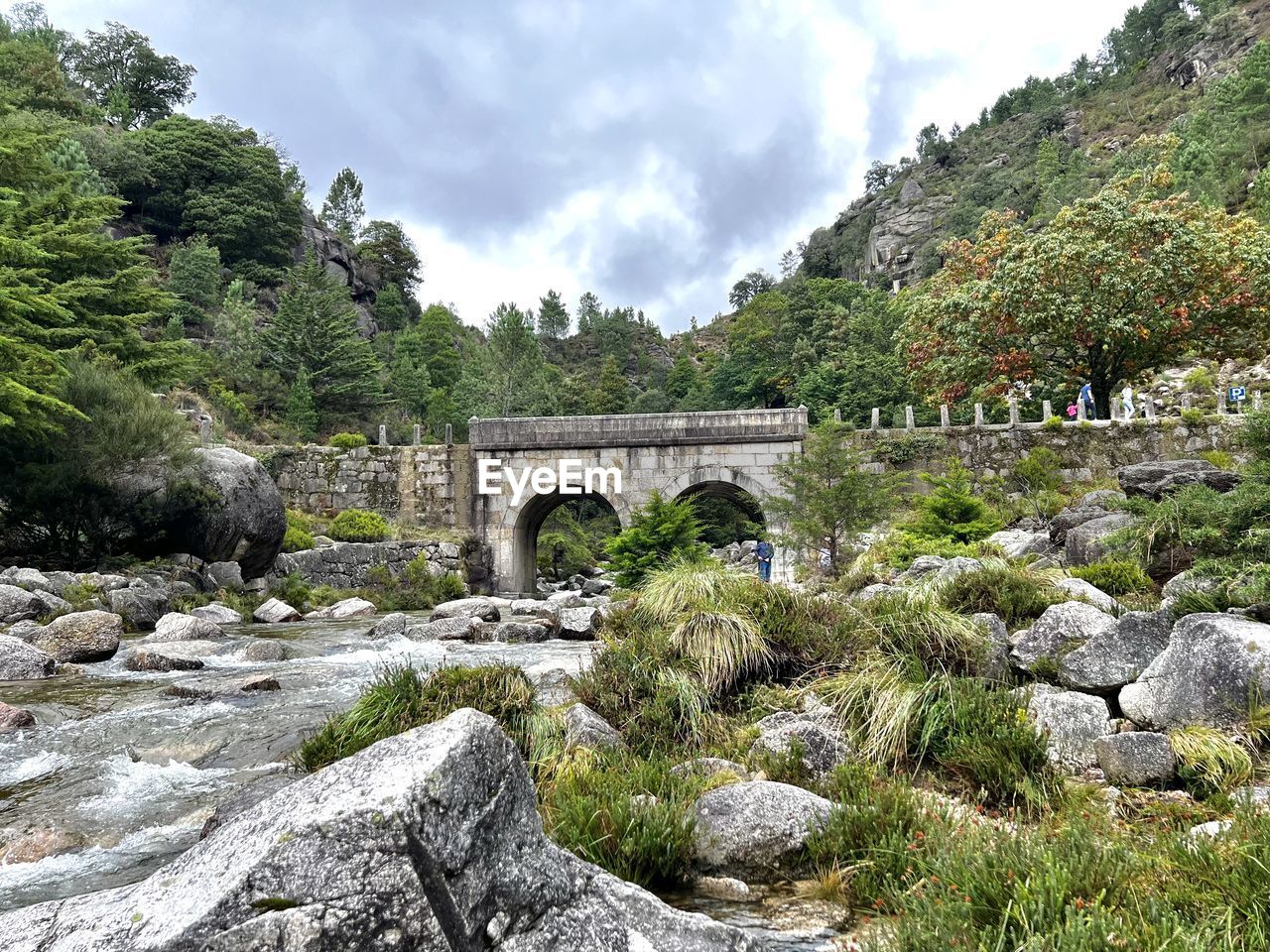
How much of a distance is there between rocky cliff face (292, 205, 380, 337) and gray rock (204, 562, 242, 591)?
41.5 m

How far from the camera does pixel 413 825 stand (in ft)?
7.25

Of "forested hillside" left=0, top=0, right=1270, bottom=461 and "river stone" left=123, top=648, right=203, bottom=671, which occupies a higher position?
"forested hillside" left=0, top=0, right=1270, bottom=461

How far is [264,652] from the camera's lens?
9891 mm

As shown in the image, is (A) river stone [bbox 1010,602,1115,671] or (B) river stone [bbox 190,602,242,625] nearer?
(A) river stone [bbox 1010,602,1115,671]

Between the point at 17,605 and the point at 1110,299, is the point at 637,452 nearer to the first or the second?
the point at 1110,299

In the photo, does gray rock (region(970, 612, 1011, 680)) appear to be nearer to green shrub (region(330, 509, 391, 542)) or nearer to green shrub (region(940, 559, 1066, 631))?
green shrub (region(940, 559, 1066, 631))

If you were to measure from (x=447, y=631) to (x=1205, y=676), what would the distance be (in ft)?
32.5

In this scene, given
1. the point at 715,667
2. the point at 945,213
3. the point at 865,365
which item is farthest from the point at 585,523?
the point at 945,213

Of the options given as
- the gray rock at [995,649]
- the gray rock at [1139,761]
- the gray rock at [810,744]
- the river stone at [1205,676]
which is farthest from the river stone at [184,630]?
the river stone at [1205,676]

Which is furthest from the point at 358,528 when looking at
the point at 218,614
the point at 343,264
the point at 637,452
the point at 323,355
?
the point at 343,264

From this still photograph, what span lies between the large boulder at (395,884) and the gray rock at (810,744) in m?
2.22

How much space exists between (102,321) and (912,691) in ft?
61.5

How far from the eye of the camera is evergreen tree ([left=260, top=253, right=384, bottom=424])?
3584cm

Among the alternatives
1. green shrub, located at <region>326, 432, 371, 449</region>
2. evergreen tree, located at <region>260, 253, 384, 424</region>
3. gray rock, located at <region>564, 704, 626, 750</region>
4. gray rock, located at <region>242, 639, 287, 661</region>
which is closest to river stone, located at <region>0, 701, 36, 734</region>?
gray rock, located at <region>242, 639, 287, 661</region>
